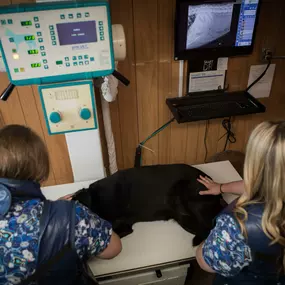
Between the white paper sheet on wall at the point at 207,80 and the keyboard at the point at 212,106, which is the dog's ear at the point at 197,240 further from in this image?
the white paper sheet on wall at the point at 207,80

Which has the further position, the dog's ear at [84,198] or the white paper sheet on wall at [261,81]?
the white paper sheet on wall at [261,81]

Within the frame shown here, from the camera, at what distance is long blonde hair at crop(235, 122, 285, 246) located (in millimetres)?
836

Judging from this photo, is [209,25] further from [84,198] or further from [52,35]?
[84,198]

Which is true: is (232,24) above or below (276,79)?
above

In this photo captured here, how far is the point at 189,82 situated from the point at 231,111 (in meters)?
0.31

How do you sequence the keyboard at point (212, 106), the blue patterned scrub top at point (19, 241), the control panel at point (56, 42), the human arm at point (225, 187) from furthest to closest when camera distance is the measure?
the keyboard at point (212, 106), the human arm at point (225, 187), the control panel at point (56, 42), the blue patterned scrub top at point (19, 241)

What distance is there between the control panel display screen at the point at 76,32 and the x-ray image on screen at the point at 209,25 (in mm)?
650

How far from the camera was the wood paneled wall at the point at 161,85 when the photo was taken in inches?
61.9

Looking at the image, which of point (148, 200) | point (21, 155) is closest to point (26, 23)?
point (21, 155)

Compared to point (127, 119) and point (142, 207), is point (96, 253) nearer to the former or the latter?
point (142, 207)

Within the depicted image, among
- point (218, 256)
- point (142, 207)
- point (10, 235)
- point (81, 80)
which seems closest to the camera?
point (10, 235)

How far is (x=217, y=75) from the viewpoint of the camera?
1811 mm

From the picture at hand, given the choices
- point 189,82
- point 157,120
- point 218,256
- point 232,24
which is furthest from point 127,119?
point 218,256

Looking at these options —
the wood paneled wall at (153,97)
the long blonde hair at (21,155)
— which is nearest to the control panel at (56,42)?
the long blonde hair at (21,155)
